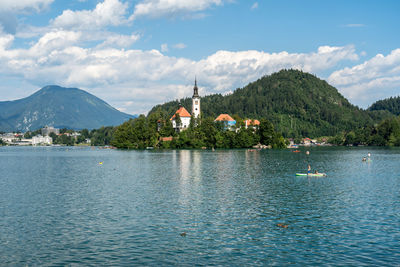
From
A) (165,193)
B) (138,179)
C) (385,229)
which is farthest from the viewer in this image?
(138,179)

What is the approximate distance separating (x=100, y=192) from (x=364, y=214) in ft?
117

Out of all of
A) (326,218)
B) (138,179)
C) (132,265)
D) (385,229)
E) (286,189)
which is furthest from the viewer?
(138,179)

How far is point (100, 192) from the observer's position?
180ft

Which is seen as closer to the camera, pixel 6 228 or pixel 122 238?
pixel 122 238

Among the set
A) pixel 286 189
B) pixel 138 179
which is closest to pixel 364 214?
pixel 286 189

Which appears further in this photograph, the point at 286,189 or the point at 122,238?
the point at 286,189

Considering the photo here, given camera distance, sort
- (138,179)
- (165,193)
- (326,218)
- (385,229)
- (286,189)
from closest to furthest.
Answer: (385,229) < (326,218) < (165,193) < (286,189) < (138,179)

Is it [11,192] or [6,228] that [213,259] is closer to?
[6,228]

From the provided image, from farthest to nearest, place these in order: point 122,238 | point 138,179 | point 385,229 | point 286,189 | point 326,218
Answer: point 138,179, point 286,189, point 326,218, point 385,229, point 122,238

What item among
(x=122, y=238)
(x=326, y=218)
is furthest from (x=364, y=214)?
(x=122, y=238)

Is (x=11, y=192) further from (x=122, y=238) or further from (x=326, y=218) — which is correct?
(x=326, y=218)

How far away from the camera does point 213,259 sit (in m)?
25.2

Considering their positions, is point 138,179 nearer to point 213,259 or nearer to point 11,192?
point 11,192

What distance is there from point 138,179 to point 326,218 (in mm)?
42517
